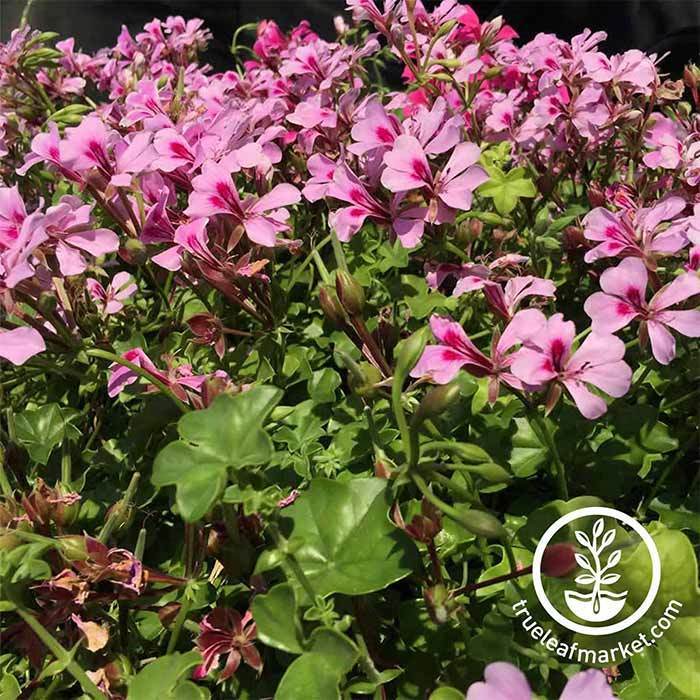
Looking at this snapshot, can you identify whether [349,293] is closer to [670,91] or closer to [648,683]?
[648,683]

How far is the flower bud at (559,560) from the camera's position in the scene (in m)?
0.55

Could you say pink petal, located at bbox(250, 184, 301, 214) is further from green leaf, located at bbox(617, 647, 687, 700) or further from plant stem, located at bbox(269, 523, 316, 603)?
green leaf, located at bbox(617, 647, 687, 700)

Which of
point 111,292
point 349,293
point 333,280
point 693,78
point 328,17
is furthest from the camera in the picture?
point 328,17

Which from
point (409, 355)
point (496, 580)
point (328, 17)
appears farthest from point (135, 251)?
point (328, 17)

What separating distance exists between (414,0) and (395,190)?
1.37ft

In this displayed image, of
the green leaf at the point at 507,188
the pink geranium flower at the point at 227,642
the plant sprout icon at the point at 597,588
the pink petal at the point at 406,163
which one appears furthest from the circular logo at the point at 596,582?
the green leaf at the point at 507,188

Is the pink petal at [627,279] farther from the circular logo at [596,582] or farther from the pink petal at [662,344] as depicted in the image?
the circular logo at [596,582]

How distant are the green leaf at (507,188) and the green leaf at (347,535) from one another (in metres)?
0.45

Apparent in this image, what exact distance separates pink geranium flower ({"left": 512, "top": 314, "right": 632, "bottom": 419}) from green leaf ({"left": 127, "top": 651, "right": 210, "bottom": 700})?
0.32m

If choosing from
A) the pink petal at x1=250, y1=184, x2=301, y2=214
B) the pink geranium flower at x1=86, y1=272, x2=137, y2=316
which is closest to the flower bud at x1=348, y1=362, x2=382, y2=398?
the pink petal at x1=250, y1=184, x2=301, y2=214

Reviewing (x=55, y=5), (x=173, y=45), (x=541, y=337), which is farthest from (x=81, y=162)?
(x=55, y=5)

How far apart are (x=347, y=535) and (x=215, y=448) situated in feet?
0.45

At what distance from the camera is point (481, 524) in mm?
502

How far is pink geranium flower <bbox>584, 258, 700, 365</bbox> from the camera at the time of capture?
61 cm
